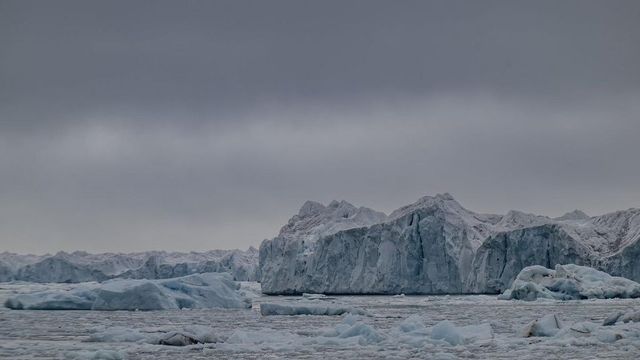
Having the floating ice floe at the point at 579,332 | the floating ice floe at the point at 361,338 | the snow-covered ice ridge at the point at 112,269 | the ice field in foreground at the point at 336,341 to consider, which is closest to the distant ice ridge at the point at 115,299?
the ice field in foreground at the point at 336,341

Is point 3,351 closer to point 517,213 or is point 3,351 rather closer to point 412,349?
point 412,349

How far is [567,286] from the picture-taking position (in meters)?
37.2

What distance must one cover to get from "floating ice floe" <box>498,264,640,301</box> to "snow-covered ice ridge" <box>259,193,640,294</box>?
25.1 ft

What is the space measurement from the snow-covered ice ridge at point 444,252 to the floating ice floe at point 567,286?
25.1 ft

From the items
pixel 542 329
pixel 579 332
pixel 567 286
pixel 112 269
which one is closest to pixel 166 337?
pixel 542 329

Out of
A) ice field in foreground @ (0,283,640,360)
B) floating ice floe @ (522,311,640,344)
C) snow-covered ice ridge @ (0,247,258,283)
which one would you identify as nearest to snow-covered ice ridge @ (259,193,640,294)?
snow-covered ice ridge @ (0,247,258,283)

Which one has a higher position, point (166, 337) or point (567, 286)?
point (567, 286)

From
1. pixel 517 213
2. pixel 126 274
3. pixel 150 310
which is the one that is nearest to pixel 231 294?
pixel 150 310

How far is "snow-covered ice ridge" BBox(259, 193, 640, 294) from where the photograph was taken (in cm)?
4672

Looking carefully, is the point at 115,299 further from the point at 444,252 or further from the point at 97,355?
the point at 444,252

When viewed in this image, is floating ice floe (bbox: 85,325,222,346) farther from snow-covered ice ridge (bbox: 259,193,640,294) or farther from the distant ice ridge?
snow-covered ice ridge (bbox: 259,193,640,294)

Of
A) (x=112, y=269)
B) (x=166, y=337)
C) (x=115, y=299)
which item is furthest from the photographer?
(x=112, y=269)

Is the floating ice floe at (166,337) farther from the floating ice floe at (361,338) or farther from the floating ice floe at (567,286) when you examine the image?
the floating ice floe at (567,286)

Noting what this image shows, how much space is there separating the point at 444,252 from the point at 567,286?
11622 mm
